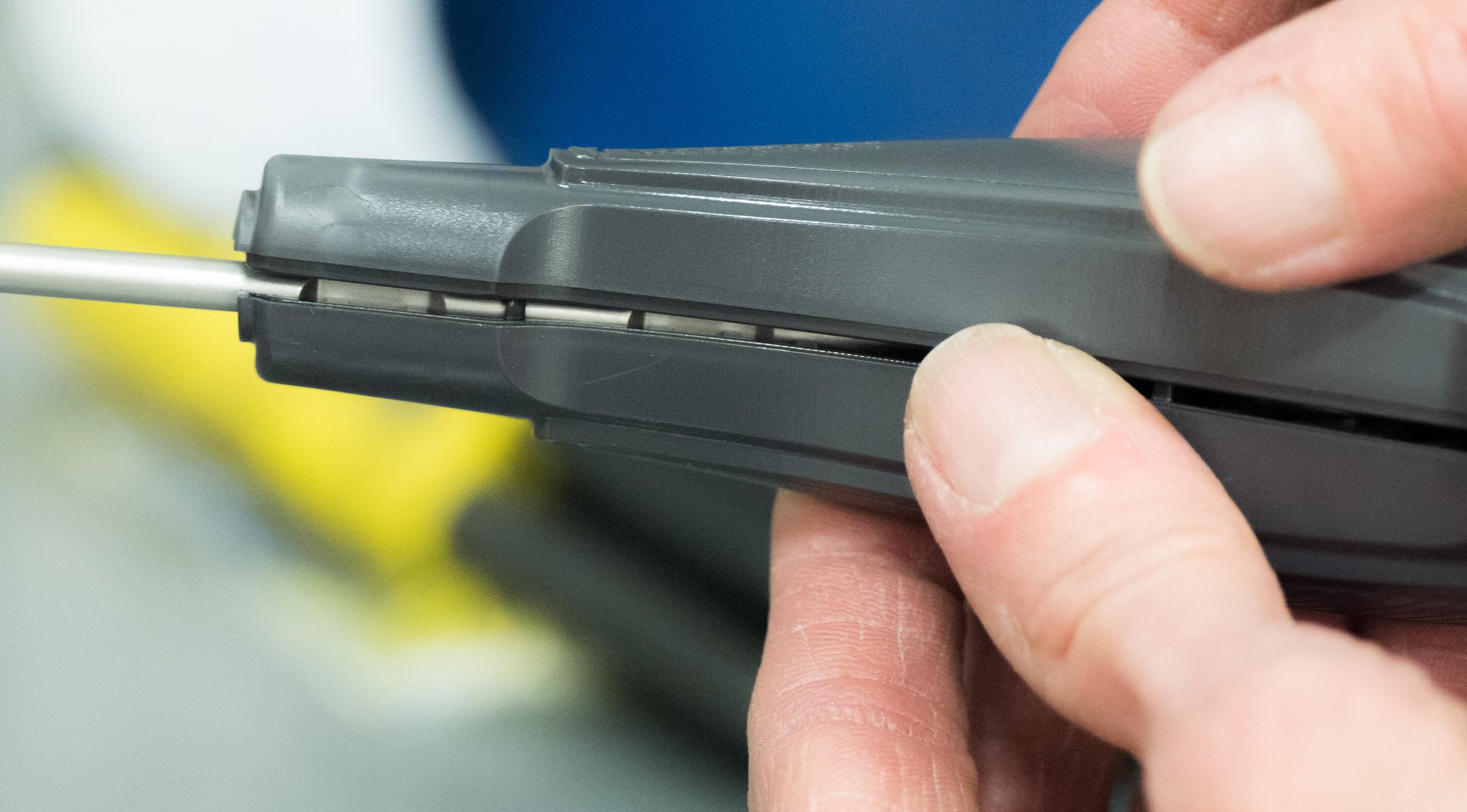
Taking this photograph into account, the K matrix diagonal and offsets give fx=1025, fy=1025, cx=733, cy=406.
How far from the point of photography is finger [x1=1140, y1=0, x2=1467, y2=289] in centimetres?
31

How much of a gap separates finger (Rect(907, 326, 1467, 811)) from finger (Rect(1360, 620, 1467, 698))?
0.89ft

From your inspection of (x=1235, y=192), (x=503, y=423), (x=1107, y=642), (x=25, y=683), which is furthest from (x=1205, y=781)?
(x=25, y=683)

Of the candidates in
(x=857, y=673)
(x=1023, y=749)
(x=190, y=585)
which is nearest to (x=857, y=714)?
(x=857, y=673)

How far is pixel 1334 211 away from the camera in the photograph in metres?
0.32

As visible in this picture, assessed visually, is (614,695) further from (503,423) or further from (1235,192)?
(1235,192)

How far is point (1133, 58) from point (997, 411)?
1.39ft

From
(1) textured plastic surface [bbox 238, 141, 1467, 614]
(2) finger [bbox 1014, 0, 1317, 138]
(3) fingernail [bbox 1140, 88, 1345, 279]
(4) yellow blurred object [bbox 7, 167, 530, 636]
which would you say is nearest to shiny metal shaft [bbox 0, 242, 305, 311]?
(1) textured plastic surface [bbox 238, 141, 1467, 614]

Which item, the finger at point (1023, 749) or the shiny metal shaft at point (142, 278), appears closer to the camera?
the shiny metal shaft at point (142, 278)

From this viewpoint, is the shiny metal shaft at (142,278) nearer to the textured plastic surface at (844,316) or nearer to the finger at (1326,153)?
the textured plastic surface at (844,316)

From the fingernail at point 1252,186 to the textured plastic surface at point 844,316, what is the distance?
0.06ft

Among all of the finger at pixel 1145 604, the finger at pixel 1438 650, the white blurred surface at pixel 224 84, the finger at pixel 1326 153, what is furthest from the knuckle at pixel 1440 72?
the white blurred surface at pixel 224 84

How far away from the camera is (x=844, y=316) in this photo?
0.37 meters

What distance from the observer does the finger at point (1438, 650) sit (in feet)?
1.63

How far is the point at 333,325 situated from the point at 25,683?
0.34 meters
